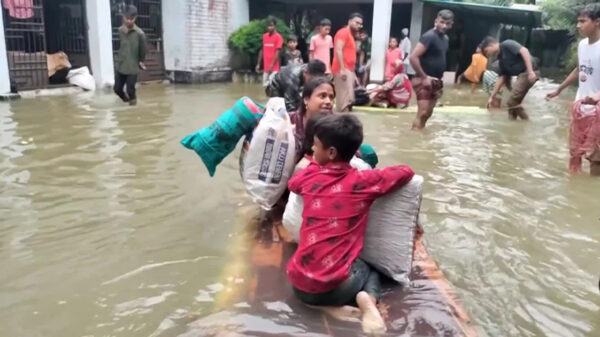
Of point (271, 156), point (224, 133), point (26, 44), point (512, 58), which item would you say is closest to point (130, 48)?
point (26, 44)

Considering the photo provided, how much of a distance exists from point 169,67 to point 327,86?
12.6 meters

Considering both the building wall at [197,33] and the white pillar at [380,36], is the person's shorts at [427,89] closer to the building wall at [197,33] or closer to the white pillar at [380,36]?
the white pillar at [380,36]

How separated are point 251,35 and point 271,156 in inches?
512

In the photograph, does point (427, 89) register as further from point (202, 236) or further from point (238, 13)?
point (238, 13)

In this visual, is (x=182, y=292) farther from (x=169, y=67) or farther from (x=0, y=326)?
(x=169, y=67)

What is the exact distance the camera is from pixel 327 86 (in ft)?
11.4

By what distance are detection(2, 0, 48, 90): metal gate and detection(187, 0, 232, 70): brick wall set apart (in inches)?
160

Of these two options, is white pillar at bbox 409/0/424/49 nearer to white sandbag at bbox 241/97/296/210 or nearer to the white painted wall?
the white painted wall

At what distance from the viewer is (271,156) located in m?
3.50

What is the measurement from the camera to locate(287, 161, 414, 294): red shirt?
2.55 meters

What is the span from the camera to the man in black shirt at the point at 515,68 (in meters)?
8.80

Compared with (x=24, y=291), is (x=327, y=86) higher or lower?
higher

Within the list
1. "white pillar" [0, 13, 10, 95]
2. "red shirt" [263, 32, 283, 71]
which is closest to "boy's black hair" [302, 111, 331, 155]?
"white pillar" [0, 13, 10, 95]

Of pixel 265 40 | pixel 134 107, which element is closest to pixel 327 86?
pixel 134 107
